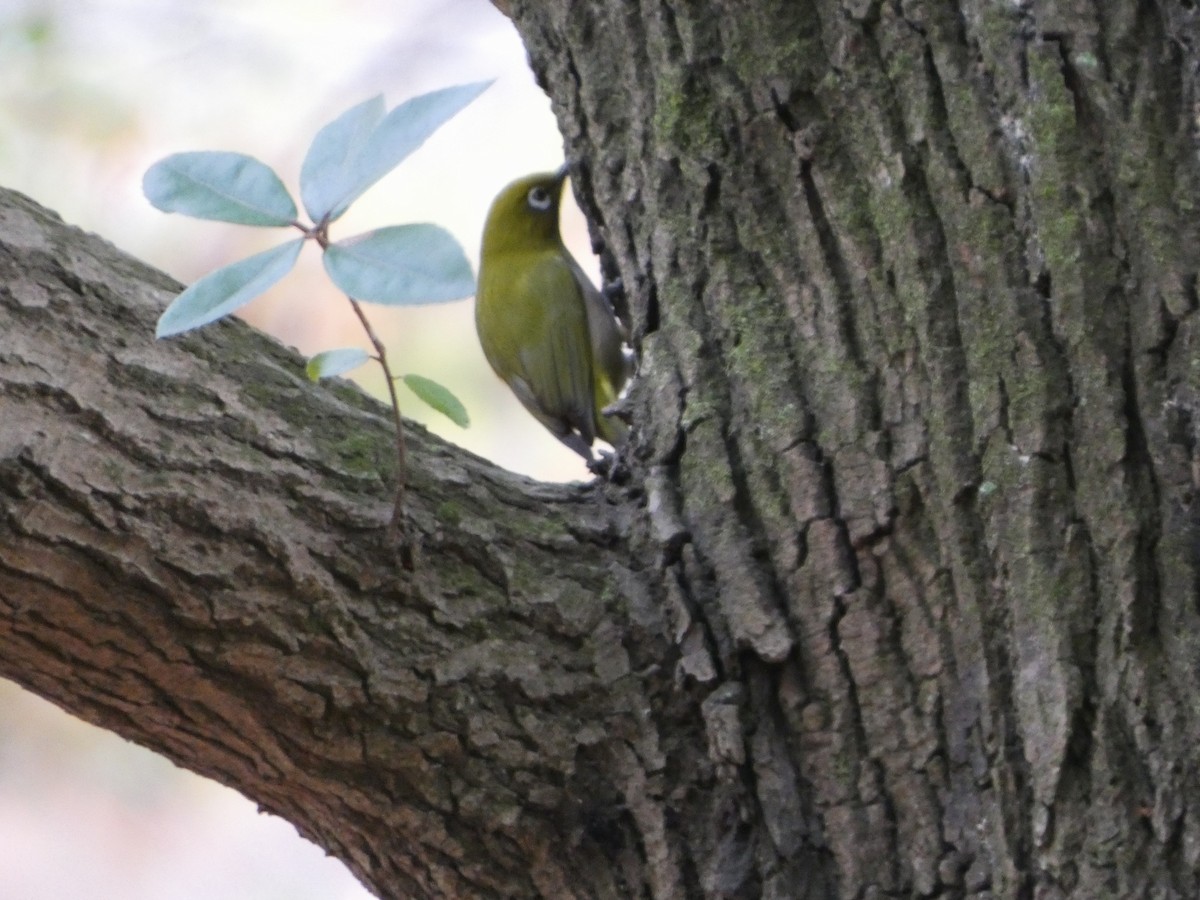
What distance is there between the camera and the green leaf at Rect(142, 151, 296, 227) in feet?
3.56

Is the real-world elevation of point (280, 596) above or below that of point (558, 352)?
below

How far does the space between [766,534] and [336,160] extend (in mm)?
604

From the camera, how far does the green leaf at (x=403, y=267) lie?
1.00 m

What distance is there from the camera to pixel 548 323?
3.33m

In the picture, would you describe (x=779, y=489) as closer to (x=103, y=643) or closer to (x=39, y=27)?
(x=103, y=643)

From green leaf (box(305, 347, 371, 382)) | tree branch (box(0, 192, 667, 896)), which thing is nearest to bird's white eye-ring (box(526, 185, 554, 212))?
tree branch (box(0, 192, 667, 896))

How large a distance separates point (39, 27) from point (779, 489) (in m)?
3.05

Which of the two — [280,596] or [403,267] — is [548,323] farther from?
[403,267]

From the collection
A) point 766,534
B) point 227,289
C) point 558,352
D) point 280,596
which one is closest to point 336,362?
point 227,289

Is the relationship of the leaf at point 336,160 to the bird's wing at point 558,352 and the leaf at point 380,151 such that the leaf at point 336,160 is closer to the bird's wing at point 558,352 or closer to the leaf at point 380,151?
the leaf at point 380,151

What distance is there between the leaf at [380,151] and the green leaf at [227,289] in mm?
47

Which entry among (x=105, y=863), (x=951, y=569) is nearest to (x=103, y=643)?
(x=951, y=569)

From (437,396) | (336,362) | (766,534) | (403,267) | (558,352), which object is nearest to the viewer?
(403,267)

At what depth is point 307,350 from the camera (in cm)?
368
